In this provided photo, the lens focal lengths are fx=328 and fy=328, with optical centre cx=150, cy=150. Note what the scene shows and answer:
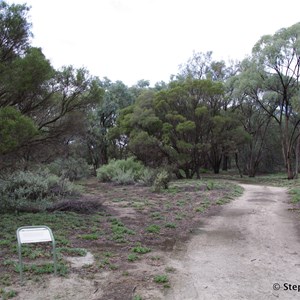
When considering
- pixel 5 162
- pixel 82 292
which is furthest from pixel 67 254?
pixel 5 162

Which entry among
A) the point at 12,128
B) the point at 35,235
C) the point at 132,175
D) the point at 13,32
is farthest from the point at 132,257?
the point at 132,175

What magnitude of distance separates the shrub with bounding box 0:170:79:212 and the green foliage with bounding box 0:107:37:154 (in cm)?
299

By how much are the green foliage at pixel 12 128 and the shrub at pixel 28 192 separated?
299 cm

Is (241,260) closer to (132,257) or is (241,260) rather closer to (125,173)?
(132,257)

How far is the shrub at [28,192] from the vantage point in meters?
9.18

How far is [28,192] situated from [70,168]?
12755 mm

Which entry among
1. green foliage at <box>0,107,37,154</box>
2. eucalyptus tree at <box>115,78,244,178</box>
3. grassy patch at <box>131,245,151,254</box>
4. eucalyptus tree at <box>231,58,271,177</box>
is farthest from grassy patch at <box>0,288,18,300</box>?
eucalyptus tree at <box>231,58,271,177</box>

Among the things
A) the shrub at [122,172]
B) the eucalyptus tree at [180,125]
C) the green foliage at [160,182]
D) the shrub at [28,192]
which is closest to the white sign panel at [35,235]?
the shrub at [28,192]

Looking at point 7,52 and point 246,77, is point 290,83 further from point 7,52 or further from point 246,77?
point 7,52

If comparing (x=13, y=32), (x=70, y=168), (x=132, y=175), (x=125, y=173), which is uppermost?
(x=13, y=32)

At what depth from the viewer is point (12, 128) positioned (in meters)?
6.36

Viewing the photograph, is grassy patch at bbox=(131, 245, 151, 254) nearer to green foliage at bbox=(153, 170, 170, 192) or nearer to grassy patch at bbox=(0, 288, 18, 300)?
grassy patch at bbox=(0, 288, 18, 300)

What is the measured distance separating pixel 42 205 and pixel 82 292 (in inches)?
236

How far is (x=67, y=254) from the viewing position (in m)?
5.44
